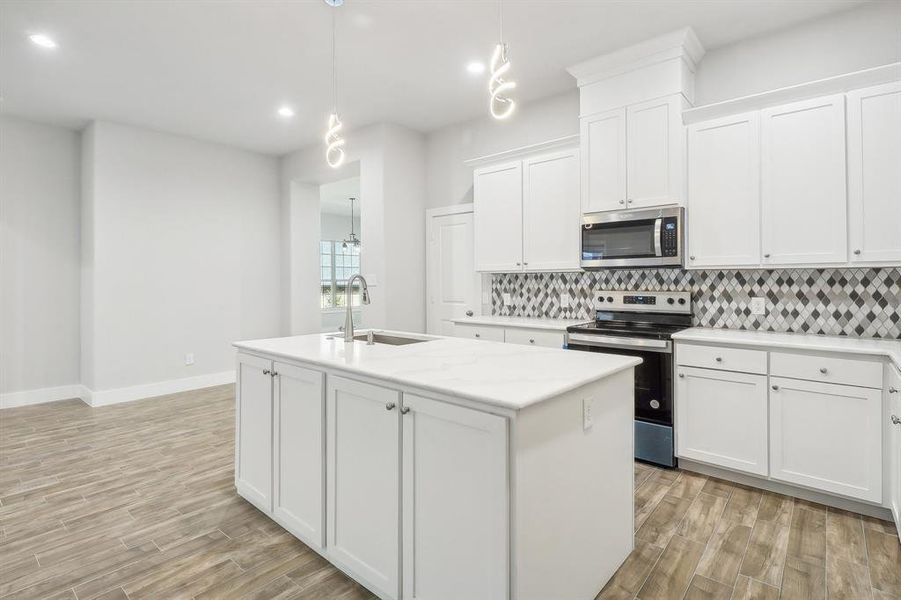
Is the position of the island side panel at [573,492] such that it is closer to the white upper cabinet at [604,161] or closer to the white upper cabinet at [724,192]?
the white upper cabinet at [724,192]

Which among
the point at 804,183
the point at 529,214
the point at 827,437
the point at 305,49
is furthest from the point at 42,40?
the point at 827,437

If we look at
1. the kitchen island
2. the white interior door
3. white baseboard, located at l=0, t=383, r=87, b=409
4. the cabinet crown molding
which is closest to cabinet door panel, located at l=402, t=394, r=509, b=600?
the kitchen island

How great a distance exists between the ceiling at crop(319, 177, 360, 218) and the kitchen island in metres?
5.34

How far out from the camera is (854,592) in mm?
1898

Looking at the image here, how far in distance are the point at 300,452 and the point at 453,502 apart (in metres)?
0.98

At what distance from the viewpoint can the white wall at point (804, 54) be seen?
290cm

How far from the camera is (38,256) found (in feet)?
16.3

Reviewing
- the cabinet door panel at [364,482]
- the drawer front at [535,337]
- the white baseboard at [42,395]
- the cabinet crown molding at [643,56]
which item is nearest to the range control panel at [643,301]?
the drawer front at [535,337]

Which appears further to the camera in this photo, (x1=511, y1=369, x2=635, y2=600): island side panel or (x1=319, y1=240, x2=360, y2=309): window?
(x1=319, y1=240, x2=360, y2=309): window

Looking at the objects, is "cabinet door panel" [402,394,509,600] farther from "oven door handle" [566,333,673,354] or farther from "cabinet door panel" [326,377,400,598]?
"oven door handle" [566,333,673,354]

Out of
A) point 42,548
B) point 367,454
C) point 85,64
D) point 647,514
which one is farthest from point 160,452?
point 647,514

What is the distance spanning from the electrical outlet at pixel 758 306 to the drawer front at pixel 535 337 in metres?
1.34

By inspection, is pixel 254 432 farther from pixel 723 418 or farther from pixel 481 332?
pixel 723 418

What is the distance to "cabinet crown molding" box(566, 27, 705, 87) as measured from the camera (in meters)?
3.27
